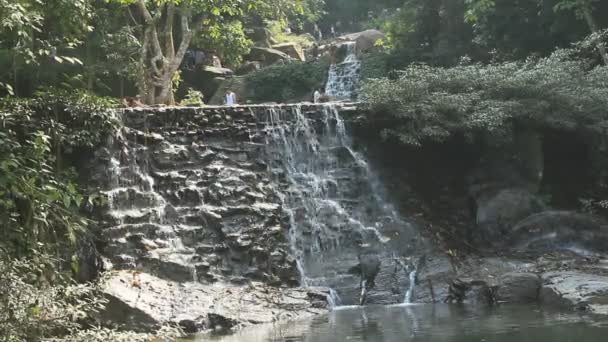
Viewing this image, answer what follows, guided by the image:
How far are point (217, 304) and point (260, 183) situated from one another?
12.3ft

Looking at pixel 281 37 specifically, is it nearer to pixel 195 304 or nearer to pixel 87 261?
pixel 87 261

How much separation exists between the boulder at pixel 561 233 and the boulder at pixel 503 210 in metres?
0.23

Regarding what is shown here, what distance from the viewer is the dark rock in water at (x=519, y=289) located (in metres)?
11.7

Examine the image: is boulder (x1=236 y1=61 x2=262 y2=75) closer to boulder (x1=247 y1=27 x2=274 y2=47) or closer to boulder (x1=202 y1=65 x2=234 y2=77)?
boulder (x1=202 y1=65 x2=234 y2=77)

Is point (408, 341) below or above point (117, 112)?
below

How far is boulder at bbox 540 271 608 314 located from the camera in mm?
10430

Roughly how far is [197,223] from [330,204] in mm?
2996

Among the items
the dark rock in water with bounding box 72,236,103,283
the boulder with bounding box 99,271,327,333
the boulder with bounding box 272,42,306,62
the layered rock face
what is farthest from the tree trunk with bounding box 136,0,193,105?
the boulder with bounding box 272,42,306,62

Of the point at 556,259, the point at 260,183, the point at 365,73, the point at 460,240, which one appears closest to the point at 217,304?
the point at 260,183

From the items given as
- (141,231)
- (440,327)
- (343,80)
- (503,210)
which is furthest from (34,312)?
(343,80)

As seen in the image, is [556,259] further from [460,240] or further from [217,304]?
[217,304]

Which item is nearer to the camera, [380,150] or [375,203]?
[375,203]

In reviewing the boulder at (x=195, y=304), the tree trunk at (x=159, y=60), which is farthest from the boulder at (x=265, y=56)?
the boulder at (x=195, y=304)

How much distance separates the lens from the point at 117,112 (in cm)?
1400
